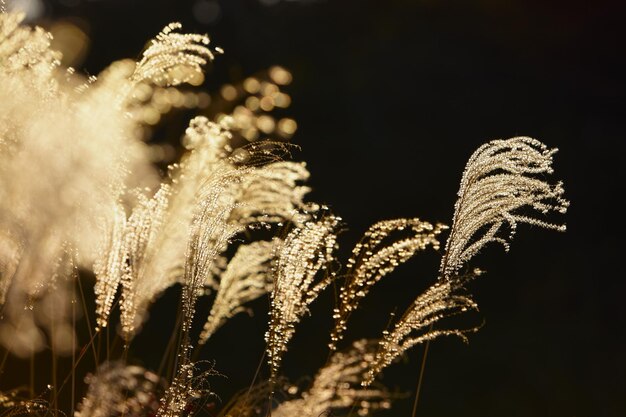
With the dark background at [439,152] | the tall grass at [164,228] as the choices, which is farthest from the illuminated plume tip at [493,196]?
the dark background at [439,152]

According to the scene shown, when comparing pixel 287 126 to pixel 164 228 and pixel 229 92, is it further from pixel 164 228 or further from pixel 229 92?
pixel 164 228

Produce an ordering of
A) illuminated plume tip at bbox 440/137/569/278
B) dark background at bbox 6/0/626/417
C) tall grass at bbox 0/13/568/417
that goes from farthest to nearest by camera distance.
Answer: dark background at bbox 6/0/626/417
illuminated plume tip at bbox 440/137/569/278
tall grass at bbox 0/13/568/417

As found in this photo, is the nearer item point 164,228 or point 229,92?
point 164,228

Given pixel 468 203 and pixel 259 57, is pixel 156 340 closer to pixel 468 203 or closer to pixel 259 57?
pixel 259 57

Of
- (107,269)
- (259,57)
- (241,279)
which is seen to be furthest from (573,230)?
(107,269)

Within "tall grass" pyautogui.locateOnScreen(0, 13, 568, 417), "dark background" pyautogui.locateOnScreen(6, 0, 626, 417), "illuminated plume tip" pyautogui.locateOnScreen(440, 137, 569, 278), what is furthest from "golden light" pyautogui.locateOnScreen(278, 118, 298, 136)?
"illuminated plume tip" pyautogui.locateOnScreen(440, 137, 569, 278)

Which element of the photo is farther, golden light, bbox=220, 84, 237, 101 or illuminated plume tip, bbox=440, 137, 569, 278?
golden light, bbox=220, 84, 237, 101

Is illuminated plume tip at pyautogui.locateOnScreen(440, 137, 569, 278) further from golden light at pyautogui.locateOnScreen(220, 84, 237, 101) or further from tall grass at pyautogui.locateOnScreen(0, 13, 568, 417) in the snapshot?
golden light at pyautogui.locateOnScreen(220, 84, 237, 101)

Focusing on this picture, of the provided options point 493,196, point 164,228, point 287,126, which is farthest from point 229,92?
point 493,196

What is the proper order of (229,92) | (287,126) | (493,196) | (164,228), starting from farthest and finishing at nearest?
(229,92)
(287,126)
(164,228)
(493,196)
